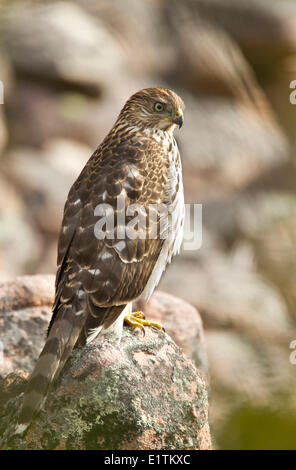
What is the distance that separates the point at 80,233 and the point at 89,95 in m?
10.3

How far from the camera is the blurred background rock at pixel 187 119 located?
12.2m

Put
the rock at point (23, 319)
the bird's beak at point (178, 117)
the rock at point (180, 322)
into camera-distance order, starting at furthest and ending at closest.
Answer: the rock at point (180, 322)
the rock at point (23, 319)
the bird's beak at point (178, 117)

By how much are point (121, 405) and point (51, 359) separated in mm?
414

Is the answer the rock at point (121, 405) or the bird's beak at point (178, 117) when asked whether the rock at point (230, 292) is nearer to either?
the bird's beak at point (178, 117)

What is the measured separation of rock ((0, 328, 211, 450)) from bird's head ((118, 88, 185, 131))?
5.26 ft

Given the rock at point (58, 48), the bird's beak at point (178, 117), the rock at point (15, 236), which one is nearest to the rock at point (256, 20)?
the rock at point (58, 48)

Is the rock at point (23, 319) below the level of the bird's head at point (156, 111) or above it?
below

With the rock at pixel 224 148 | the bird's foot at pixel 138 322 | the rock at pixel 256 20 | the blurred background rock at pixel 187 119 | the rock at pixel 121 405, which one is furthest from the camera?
the rock at pixel 224 148

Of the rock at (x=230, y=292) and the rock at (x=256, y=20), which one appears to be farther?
the rock at (x=256, y=20)

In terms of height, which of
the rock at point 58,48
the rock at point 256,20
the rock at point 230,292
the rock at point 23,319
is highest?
the rock at point 256,20

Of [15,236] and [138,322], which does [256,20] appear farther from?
[138,322]

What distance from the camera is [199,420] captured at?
3.34 meters

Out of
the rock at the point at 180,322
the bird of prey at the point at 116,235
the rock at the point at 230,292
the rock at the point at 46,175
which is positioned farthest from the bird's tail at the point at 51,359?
the rock at the point at 46,175

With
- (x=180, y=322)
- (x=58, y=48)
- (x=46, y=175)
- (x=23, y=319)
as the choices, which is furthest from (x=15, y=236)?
(x=23, y=319)
